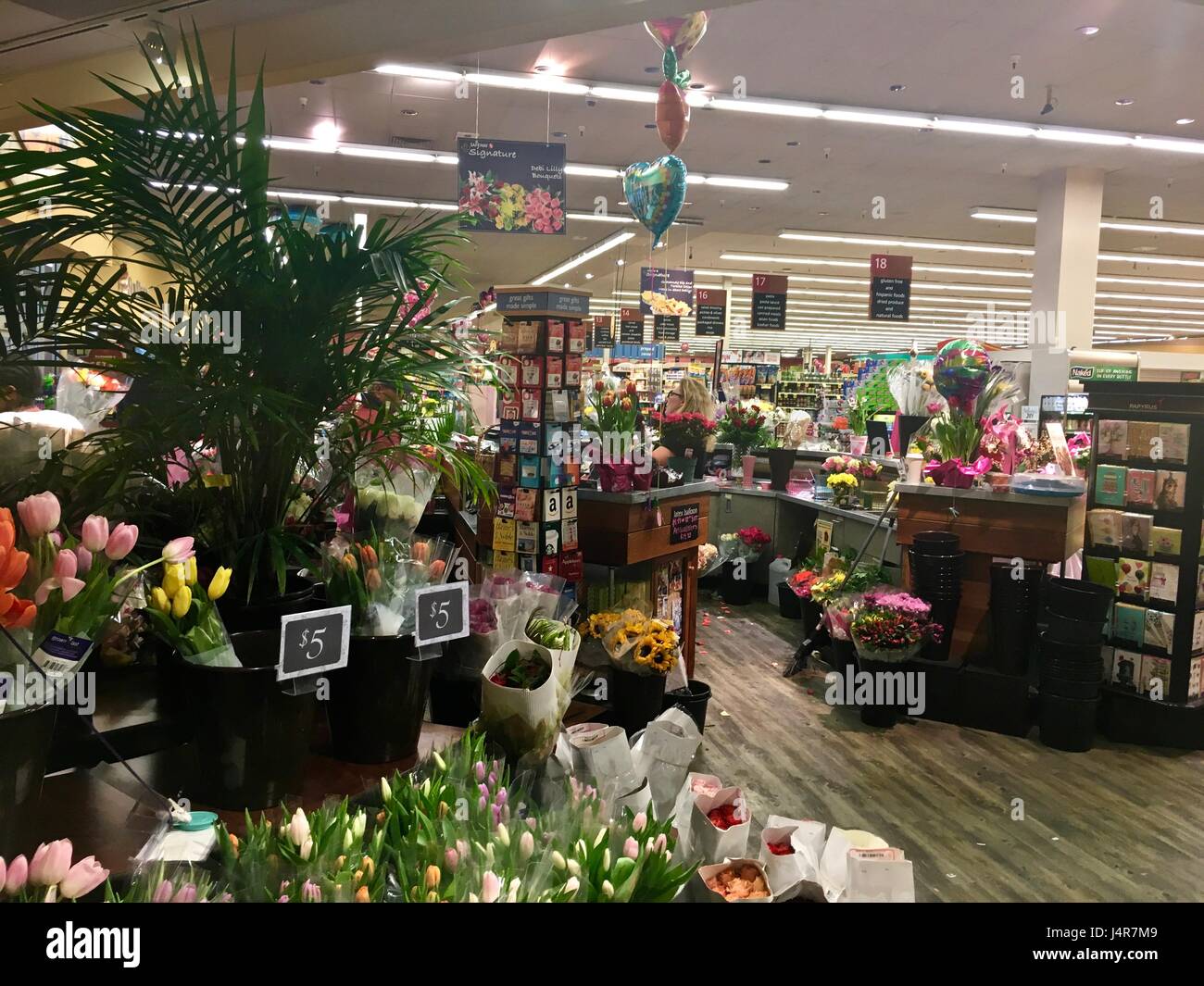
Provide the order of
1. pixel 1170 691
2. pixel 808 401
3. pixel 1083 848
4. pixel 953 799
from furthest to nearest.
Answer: pixel 808 401
pixel 1170 691
pixel 953 799
pixel 1083 848

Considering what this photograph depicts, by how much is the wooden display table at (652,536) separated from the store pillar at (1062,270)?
6.33m

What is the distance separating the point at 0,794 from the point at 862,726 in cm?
440

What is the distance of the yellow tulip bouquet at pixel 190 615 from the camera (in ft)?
4.64

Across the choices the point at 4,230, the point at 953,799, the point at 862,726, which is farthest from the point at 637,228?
the point at 4,230

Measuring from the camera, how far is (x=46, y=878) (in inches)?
38.4

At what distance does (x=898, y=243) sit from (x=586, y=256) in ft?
17.1

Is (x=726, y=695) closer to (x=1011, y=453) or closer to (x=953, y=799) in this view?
(x=953, y=799)

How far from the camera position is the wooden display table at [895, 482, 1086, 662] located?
4.85 meters

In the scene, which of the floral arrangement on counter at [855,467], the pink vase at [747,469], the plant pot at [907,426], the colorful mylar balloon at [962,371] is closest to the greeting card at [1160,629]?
the colorful mylar balloon at [962,371]

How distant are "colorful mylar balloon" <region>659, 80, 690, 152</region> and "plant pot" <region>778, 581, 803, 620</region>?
394 cm

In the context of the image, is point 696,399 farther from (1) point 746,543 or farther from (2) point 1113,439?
(2) point 1113,439

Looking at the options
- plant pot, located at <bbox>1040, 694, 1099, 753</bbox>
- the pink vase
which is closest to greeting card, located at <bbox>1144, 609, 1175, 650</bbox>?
plant pot, located at <bbox>1040, 694, 1099, 753</bbox>
